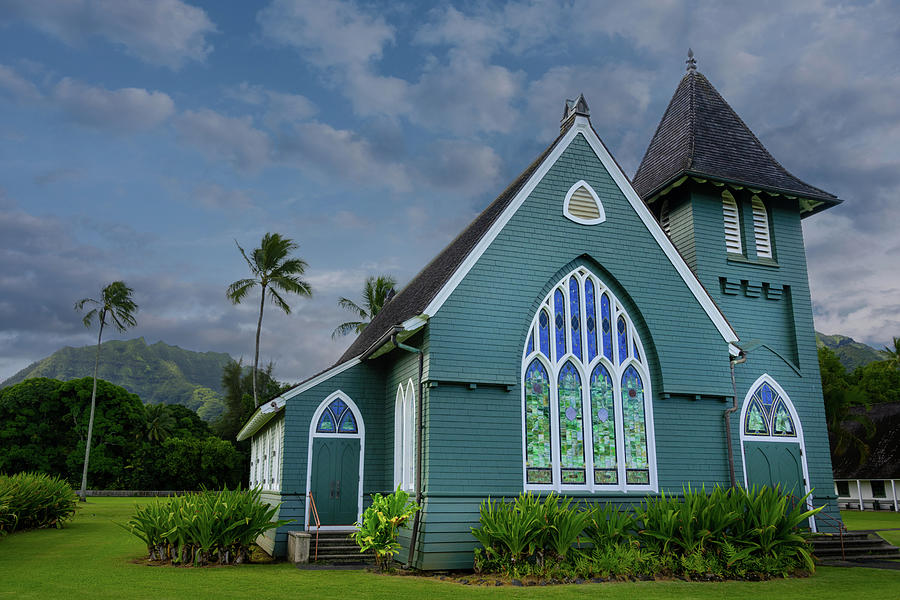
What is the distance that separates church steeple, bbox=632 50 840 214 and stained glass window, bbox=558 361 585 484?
747 centimetres

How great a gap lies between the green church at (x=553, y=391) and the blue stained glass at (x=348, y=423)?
5cm

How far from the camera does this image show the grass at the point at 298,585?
9.86m

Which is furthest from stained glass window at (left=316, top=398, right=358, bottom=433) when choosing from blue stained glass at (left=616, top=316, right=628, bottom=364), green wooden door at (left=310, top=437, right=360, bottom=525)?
Result: blue stained glass at (left=616, top=316, right=628, bottom=364)

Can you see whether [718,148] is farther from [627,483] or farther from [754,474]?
[627,483]

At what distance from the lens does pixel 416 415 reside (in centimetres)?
1370

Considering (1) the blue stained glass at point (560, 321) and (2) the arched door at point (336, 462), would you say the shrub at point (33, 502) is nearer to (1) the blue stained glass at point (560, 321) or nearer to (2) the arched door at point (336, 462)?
(2) the arched door at point (336, 462)

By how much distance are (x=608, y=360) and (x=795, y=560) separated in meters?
5.01

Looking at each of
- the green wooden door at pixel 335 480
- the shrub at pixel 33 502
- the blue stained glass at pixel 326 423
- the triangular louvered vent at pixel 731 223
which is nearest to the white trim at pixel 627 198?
the triangular louvered vent at pixel 731 223

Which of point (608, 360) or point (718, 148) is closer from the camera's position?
point (608, 360)

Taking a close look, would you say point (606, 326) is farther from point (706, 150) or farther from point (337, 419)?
point (706, 150)

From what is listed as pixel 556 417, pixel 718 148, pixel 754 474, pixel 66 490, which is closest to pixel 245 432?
pixel 66 490

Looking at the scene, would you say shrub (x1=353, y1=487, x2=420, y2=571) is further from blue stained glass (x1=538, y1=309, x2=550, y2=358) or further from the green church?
blue stained glass (x1=538, y1=309, x2=550, y2=358)

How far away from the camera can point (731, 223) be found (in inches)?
766

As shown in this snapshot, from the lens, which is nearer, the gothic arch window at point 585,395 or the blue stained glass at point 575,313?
the gothic arch window at point 585,395
